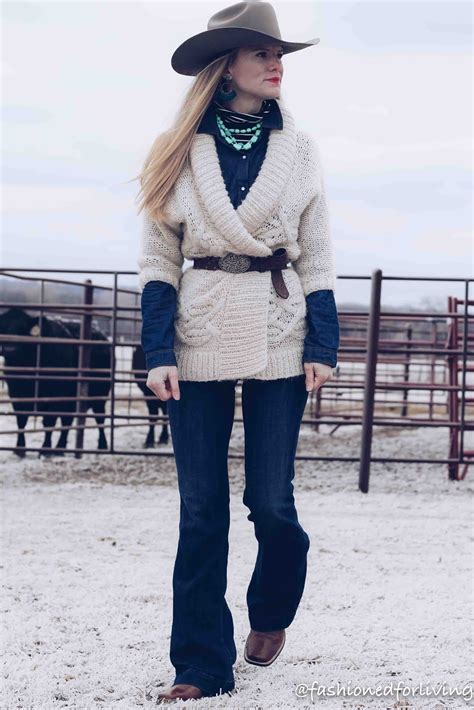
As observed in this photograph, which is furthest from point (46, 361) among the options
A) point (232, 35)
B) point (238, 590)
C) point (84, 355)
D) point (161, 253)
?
point (232, 35)

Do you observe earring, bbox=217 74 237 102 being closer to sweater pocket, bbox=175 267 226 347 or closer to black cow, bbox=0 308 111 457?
sweater pocket, bbox=175 267 226 347

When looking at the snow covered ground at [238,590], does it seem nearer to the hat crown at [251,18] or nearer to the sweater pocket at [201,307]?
the sweater pocket at [201,307]

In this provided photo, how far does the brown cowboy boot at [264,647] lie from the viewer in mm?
2385

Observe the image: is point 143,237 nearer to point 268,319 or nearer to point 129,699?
point 268,319

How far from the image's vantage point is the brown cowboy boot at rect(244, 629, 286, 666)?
2385 millimetres

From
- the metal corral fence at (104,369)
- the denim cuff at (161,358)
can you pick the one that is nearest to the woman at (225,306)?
the denim cuff at (161,358)

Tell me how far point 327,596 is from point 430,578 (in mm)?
530

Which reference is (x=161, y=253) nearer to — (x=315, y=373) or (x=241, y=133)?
(x=241, y=133)

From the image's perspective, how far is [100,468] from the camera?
649 centimetres

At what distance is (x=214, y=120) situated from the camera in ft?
7.38

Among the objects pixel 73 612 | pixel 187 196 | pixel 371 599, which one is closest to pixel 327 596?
pixel 371 599

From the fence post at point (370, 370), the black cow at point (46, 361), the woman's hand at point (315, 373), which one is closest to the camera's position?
the woman's hand at point (315, 373)

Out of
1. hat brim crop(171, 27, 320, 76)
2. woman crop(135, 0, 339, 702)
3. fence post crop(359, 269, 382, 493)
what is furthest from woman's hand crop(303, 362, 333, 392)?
fence post crop(359, 269, 382, 493)

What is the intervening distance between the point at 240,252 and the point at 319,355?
318mm
